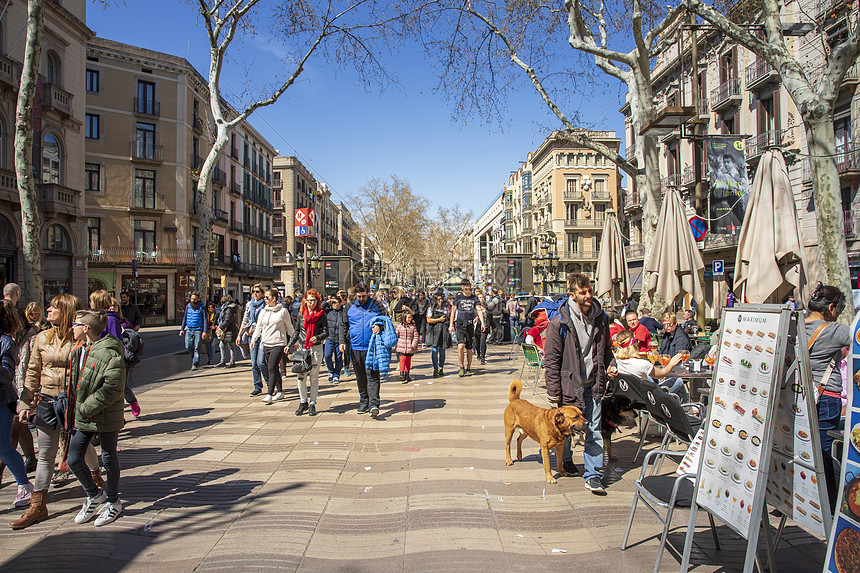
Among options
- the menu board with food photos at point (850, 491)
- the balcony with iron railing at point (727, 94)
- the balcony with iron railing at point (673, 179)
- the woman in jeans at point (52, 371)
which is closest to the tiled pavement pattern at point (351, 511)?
the woman in jeans at point (52, 371)

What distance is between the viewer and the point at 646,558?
3346mm

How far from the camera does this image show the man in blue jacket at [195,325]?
11.9 metres

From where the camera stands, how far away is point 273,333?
25.9 ft

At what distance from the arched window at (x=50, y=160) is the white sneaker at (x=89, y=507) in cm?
2255

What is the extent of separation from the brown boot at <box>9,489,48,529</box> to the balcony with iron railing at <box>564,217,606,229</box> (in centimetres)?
5342

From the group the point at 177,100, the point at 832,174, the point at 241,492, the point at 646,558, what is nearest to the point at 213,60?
the point at 241,492

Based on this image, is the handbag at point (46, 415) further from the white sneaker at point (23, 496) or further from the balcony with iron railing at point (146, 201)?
the balcony with iron railing at point (146, 201)

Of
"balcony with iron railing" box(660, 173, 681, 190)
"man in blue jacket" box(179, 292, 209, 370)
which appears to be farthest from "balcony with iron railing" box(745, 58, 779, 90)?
"man in blue jacket" box(179, 292, 209, 370)

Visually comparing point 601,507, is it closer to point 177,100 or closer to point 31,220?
point 31,220

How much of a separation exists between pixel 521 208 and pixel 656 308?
5718 centimetres

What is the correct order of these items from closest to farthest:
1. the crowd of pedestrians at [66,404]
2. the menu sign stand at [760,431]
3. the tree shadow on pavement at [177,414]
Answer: the menu sign stand at [760,431], the crowd of pedestrians at [66,404], the tree shadow on pavement at [177,414]

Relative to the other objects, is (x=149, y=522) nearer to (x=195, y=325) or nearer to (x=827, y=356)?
(x=827, y=356)

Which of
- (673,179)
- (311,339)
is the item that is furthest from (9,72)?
(673,179)

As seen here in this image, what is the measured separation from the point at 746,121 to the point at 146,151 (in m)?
34.2
